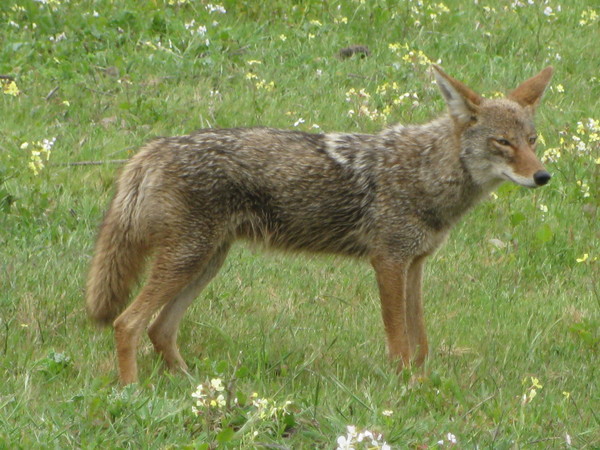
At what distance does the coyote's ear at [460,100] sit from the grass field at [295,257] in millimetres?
1092

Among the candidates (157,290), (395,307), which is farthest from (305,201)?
(157,290)

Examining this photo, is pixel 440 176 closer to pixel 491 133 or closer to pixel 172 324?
pixel 491 133

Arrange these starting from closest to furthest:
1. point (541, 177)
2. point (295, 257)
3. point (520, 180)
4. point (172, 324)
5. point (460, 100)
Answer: point (541, 177) < point (520, 180) < point (172, 324) < point (460, 100) < point (295, 257)

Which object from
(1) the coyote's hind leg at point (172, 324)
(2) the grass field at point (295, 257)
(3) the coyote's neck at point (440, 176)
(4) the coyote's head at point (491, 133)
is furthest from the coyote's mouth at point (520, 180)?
(1) the coyote's hind leg at point (172, 324)

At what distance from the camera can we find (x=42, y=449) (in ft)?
12.9

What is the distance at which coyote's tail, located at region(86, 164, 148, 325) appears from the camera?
18.3 feet

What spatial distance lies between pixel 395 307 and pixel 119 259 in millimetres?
1546

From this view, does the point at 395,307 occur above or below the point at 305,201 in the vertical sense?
below

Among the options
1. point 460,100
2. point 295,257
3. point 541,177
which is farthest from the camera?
point 295,257

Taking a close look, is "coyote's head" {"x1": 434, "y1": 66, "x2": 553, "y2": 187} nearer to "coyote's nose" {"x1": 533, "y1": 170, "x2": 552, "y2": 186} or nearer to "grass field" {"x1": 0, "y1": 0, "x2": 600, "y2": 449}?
"coyote's nose" {"x1": 533, "y1": 170, "x2": 552, "y2": 186}

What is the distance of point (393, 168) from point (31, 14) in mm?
5473

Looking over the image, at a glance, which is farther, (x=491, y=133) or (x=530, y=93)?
(x=530, y=93)

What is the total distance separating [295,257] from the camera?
20.6ft

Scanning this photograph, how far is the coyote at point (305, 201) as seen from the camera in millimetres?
5516
